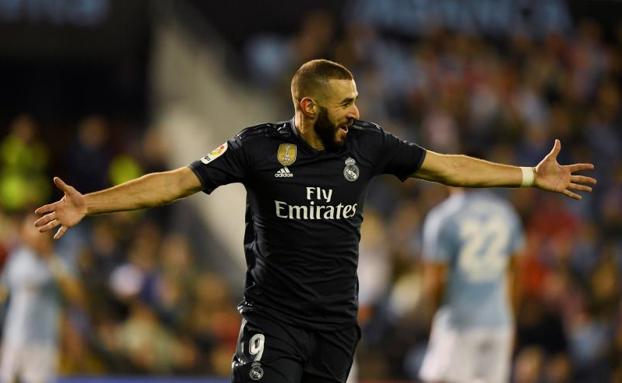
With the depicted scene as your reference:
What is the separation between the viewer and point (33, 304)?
36.4 feet

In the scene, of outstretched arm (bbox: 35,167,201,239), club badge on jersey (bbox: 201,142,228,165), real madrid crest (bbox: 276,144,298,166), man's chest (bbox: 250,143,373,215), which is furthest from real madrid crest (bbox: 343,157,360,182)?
outstretched arm (bbox: 35,167,201,239)

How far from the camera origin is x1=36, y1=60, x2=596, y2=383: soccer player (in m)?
5.72

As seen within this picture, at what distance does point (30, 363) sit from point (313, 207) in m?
5.96

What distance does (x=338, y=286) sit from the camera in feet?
19.3

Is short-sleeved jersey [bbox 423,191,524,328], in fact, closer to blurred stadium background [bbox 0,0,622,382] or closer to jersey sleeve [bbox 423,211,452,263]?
jersey sleeve [bbox 423,211,452,263]

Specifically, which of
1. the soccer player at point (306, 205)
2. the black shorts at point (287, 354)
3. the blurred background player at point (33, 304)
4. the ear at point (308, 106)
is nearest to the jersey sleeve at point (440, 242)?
the soccer player at point (306, 205)

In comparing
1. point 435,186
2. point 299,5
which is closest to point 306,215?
point 435,186

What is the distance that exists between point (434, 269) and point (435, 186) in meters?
Result: 5.07

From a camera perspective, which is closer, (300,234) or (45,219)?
(45,219)

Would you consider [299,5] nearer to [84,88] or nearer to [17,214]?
[84,88]

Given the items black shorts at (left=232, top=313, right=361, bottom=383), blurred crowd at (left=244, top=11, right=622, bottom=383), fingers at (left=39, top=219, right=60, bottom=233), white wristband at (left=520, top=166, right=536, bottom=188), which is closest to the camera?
fingers at (left=39, top=219, right=60, bottom=233)

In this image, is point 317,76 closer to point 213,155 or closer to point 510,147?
point 213,155

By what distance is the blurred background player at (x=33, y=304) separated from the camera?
11.0m

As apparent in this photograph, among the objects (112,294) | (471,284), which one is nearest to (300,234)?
(471,284)
